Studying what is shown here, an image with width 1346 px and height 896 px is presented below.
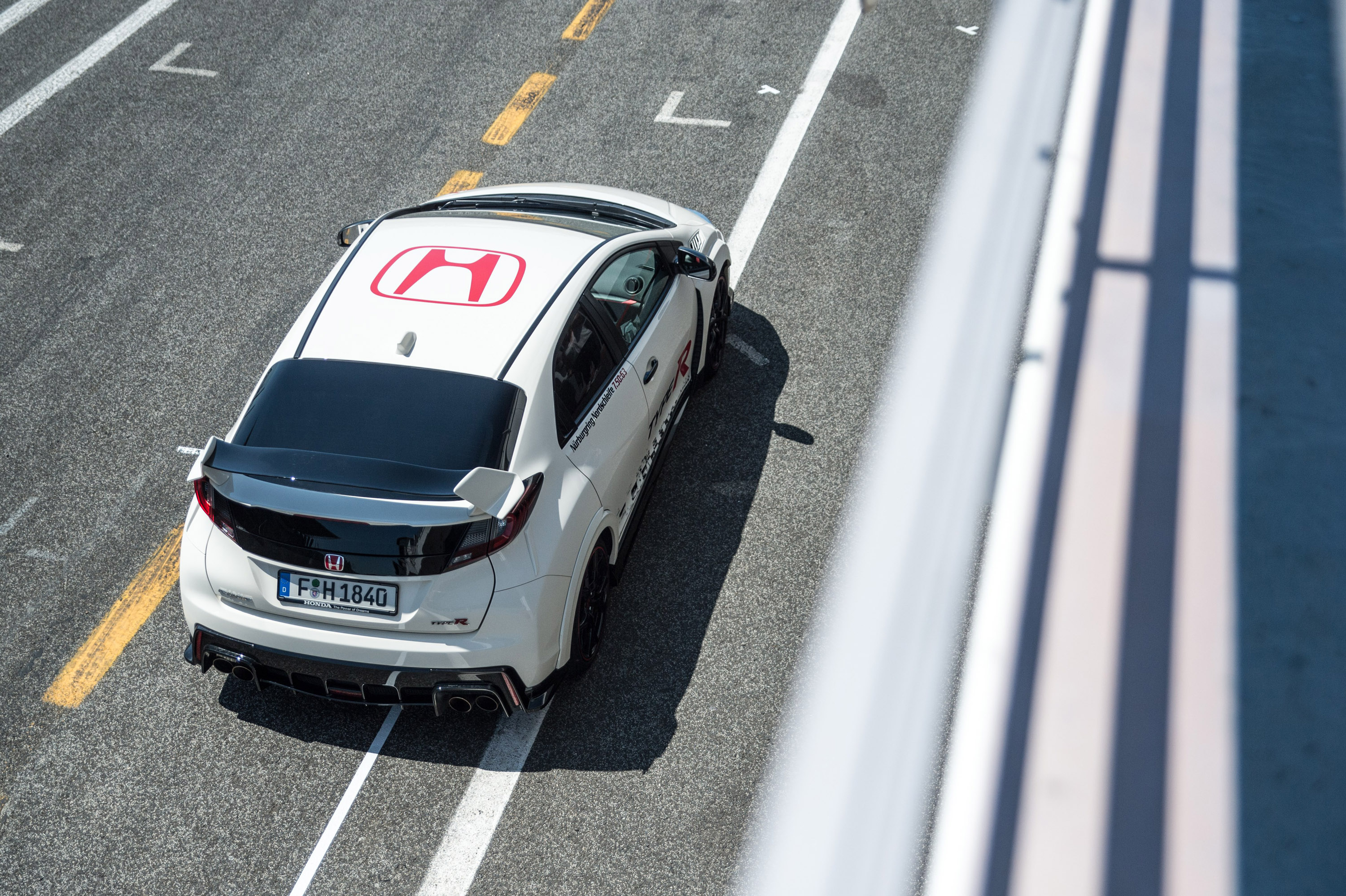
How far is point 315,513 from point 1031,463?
4054 millimetres

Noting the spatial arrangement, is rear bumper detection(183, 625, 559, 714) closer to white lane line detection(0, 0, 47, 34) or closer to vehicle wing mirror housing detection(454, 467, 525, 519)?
vehicle wing mirror housing detection(454, 467, 525, 519)

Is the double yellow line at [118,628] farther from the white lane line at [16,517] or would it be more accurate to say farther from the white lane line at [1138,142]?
the white lane line at [1138,142]

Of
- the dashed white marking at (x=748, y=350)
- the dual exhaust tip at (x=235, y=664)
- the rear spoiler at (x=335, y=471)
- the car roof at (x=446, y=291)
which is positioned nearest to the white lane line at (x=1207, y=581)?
the dashed white marking at (x=748, y=350)

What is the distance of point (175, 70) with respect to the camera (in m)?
9.31

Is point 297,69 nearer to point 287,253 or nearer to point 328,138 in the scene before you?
point 328,138

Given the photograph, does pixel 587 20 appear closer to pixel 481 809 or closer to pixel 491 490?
pixel 491 490

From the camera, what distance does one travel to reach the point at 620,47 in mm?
9570

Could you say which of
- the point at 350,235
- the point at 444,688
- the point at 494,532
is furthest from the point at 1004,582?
the point at 350,235

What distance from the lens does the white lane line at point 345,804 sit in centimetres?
436

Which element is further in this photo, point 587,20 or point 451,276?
point 587,20

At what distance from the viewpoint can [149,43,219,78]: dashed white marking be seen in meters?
9.27

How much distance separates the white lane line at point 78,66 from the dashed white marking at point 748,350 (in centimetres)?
647

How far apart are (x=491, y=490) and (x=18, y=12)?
9.48 m

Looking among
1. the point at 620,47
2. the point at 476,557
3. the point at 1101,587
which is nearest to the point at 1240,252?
the point at 1101,587
